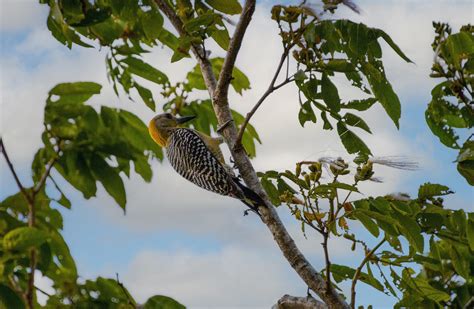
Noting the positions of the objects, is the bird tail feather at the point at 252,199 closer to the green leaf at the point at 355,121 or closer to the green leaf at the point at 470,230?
the green leaf at the point at 355,121

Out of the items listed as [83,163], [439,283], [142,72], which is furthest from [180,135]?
[83,163]

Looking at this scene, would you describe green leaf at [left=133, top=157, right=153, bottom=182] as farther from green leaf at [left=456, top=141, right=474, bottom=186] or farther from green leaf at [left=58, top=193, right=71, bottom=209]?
green leaf at [left=456, top=141, right=474, bottom=186]

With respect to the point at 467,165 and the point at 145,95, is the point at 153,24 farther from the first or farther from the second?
the point at 467,165

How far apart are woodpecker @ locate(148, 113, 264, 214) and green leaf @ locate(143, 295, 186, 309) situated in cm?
184

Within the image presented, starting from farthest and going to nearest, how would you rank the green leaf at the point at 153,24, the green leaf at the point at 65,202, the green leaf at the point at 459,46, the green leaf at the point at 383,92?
1. the green leaf at the point at 153,24
2. the green leaf at the point at 459,46
3. the green leaf at the point at 383,92
4. the green leaf at the point at 65,202

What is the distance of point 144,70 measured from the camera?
4.89 meters

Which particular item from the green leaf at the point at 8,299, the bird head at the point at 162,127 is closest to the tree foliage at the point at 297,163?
the green leaf at the point at 8,299

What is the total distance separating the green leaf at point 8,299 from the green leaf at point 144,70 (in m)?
2.48

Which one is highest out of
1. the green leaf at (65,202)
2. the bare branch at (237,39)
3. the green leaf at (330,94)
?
the bare branch at (237,39)

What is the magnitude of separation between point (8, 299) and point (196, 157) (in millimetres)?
3998

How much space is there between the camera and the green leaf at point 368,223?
3.37 meters

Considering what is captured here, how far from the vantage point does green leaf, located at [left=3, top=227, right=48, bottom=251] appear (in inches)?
87.6

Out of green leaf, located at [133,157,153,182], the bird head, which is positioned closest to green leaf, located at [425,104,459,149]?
green leaf, located at [133,157,153,182]

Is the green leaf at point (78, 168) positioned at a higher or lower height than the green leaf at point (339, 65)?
lower
